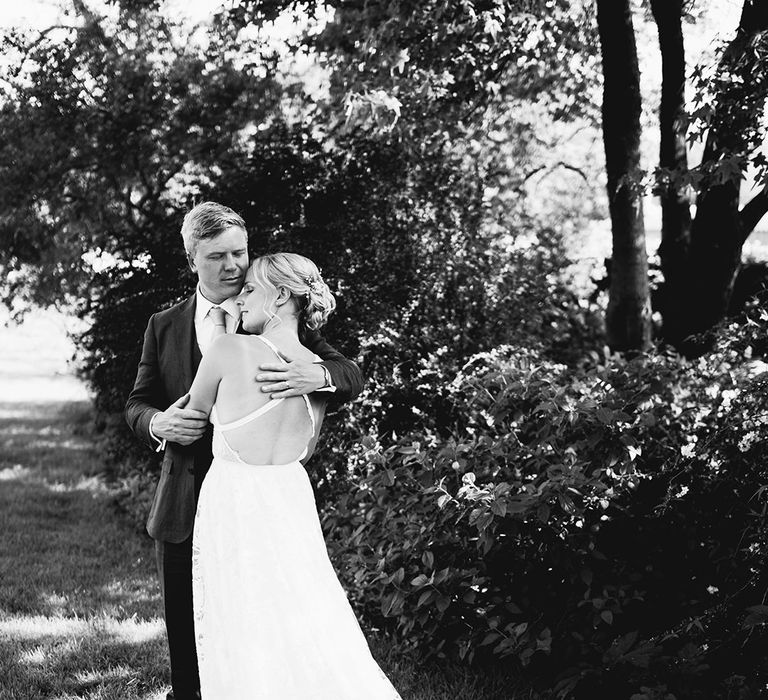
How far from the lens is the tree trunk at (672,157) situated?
23.7ft

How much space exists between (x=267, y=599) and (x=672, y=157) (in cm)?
561

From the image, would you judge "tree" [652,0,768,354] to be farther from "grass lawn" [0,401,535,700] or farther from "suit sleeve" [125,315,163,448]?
"grass lawn" [0,401,535,700]

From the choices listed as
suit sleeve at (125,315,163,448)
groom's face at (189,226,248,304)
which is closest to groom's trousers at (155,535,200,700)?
suit sleeve at (125,315,163,448)

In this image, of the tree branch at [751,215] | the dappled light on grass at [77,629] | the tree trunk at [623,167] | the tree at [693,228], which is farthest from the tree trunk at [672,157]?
the dappled light on grass at [77,629]

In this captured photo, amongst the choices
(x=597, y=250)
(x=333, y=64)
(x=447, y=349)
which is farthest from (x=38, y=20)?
(x=597, y=250)

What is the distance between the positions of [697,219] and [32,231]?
265 inches

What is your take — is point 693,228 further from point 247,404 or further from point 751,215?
point 247,404

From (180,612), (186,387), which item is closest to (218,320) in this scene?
(186,387)

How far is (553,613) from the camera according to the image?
4.44 m

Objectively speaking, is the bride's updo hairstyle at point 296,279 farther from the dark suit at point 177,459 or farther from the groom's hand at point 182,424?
the groom's hand at point 182,424

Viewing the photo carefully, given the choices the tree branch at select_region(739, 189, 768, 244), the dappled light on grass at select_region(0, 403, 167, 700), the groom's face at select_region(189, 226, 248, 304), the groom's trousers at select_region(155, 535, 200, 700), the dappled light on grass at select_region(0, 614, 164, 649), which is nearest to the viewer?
the groom's face at select_region(189, 226, 248, 304)

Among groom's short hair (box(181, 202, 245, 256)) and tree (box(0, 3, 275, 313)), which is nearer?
groom's short hair (box(181, 202, 245, 256))

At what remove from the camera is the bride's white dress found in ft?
10.5

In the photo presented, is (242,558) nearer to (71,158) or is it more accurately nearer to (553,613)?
(553,613)
